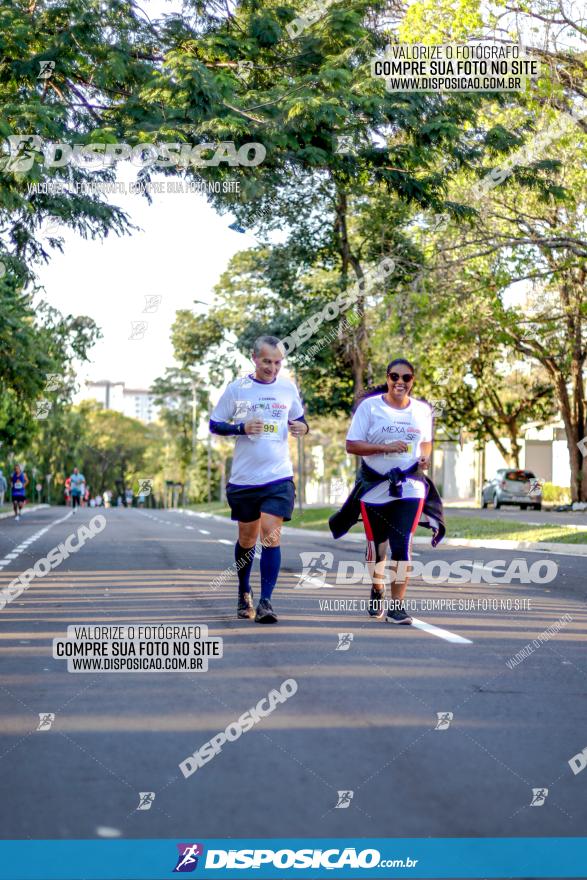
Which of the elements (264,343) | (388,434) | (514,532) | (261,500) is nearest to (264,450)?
(261,500)

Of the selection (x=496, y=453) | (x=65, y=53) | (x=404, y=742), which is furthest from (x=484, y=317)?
(x=496, y=453)

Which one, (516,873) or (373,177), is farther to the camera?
(373,177)

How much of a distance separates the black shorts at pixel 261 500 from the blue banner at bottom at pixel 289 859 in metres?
5.04

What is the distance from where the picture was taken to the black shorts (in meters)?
8.87

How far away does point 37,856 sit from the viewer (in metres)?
3.73

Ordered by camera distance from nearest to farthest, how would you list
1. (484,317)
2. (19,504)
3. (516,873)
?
(516,873), (484,317), (19,504)

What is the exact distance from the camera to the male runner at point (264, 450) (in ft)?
29.1

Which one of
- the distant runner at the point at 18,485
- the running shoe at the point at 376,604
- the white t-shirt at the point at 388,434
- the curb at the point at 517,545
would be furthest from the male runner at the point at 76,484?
the white t-shirt at the point at 388,434

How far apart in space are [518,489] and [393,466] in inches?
1542

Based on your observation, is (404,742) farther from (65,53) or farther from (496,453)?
(496,453)

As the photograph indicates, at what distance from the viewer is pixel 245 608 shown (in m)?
9.26

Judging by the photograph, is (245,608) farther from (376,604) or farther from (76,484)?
(76,484)

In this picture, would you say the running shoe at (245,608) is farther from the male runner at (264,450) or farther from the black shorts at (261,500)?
the black shorts at (261,500)

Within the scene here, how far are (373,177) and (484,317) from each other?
21137 millimetres
